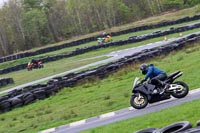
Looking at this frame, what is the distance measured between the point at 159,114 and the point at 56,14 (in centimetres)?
8557

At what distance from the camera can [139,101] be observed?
14.2m

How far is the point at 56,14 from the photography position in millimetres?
95938

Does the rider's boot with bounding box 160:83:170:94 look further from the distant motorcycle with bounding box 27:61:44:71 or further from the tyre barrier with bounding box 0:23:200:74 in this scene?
the distant motorcycle with bounding box 27:61:44:71

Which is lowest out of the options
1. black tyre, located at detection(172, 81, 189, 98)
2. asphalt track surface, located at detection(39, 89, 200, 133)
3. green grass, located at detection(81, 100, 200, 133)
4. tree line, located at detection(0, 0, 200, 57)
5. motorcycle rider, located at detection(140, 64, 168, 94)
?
asphalt track surface, located at detection(39, 89, 200, 133)

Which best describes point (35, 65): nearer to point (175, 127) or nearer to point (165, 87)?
point (165, 87)

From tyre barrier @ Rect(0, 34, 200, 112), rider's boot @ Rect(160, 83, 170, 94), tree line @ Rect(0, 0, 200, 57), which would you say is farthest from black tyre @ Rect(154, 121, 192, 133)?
tree line @ Rect(0, 0, 200, 57)

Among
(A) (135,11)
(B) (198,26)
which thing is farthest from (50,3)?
(B) (198,26)

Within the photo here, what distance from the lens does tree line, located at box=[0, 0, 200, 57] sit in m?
85.5

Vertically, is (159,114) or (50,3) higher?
(50,3)

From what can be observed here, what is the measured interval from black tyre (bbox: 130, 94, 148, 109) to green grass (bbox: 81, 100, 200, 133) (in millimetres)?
1480

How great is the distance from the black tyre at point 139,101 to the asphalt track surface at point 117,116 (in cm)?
15

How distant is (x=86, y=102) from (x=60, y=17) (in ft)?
260

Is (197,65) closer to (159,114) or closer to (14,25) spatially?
(159,114)

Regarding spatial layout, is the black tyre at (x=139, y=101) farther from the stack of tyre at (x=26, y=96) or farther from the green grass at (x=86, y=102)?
the stack of tyre at (x=26, y=96)
